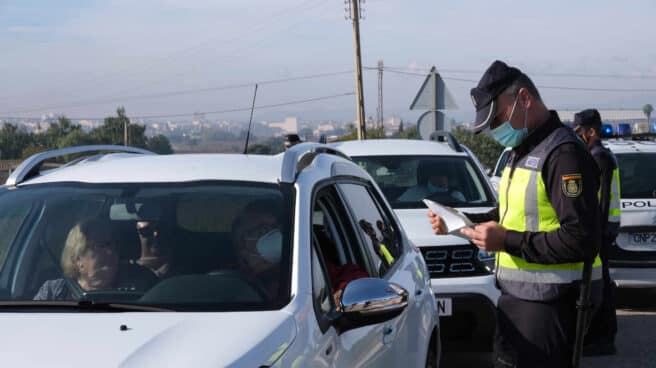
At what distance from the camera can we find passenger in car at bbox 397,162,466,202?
8914 millimetres

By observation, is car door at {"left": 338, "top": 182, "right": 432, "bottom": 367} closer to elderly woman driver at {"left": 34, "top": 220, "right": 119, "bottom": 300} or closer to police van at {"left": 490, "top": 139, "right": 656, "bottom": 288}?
elderly woman driver at {"left": 34, "top": 220, "right": 119, "bottom": 300}

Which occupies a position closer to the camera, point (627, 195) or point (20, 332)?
point (20, 332)

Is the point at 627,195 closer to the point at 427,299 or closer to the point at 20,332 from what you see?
the point at 427,299

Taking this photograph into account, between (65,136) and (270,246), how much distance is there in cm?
5067

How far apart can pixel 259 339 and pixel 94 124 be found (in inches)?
2070

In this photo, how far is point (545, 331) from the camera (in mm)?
4133

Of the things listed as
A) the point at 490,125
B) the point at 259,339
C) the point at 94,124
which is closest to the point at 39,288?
the point at 259,339

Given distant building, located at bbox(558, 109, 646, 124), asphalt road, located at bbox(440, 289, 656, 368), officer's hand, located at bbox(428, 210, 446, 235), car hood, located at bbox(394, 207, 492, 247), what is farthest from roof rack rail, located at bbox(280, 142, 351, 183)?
asphalt road, located at bbox(440, 289, 656, 368)

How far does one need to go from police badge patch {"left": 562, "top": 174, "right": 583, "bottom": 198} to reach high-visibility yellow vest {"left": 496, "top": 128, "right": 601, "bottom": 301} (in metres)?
0.14

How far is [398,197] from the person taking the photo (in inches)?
350

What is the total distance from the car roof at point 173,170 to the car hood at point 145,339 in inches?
35.7

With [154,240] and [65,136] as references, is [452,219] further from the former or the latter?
[65,136]

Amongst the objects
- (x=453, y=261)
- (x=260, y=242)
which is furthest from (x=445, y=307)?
(x=260, y=242)

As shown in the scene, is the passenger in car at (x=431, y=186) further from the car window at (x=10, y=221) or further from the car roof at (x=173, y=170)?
the car window at (x=10, y=221)
